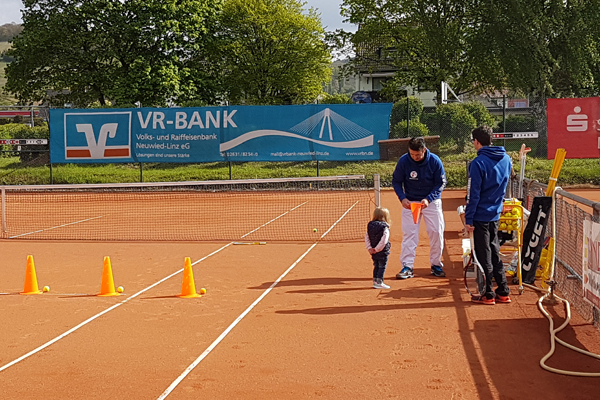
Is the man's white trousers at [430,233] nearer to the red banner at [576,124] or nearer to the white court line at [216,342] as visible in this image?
the white court line at [216,342]

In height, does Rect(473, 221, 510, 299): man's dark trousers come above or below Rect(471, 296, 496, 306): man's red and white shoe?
above

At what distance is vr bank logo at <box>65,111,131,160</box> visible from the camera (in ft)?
76.9

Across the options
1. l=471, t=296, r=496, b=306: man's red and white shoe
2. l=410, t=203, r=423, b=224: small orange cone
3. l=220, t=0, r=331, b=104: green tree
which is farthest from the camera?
l=220, t=0, r=331, b=104: green tree

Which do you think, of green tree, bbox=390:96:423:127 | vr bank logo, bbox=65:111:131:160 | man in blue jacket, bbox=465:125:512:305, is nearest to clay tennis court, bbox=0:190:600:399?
man in blue jacket, bbox=465:125:512:305

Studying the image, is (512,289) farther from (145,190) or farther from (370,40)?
(370,40)

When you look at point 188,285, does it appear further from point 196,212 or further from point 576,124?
point 576,124

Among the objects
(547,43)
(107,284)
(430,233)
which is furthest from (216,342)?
(547,43)

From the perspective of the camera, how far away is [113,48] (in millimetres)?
34906

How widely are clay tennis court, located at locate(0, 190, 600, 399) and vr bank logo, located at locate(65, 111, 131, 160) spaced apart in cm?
1380

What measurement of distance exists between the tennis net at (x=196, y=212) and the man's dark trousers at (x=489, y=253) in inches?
217

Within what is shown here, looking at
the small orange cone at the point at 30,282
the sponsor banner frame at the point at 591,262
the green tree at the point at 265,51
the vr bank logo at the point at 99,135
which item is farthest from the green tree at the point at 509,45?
the small orange cone at the point at 30,282

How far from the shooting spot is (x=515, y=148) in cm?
2477

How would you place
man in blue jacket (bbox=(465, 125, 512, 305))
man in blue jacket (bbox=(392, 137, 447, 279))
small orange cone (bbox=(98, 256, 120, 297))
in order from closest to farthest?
1. man in blue jacket (bbox=(465, 125, 512, 305))
2. small orange cone (bbox=(98, 256, 120, 297))
3. man in blue jacket (bbox=(392, 137, 447, 279))

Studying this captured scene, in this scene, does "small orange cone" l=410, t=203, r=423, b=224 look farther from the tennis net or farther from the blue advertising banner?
the blue advertising banner
